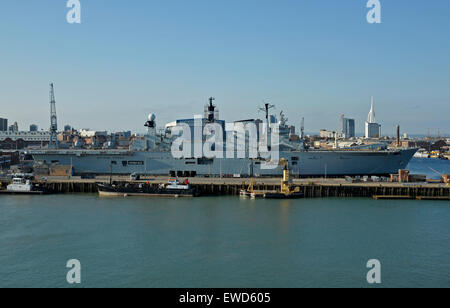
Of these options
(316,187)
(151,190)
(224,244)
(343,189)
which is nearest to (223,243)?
(224,244)

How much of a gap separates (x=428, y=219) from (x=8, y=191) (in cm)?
3963

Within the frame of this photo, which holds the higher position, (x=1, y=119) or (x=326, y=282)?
(x=1, y=119)

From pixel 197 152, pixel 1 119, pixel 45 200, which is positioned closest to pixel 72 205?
pixel 45 200

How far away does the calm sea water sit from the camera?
18094 mm

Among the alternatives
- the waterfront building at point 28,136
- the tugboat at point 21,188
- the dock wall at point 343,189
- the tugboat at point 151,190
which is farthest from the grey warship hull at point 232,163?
the waterfront building at point 28,136

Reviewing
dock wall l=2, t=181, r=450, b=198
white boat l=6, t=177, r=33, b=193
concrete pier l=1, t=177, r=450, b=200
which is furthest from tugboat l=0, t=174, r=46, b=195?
dock wall l=2, t=181, r=450, b=198

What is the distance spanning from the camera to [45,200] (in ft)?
120

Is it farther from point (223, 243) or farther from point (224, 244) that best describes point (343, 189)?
point (224, 244)

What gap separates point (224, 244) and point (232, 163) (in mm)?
23790

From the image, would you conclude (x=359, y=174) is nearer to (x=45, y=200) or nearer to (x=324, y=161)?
(x=324, y=161)

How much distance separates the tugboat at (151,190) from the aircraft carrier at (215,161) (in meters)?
5.76

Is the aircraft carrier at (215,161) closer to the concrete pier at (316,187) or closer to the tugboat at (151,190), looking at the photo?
the concrete pier at (316,187)

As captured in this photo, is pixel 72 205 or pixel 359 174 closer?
pixel 72 205

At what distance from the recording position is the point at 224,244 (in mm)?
22375
